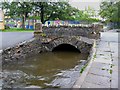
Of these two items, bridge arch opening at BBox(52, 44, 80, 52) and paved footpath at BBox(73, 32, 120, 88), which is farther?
bridge arch opening at BBox(52, 44, 80, 52)

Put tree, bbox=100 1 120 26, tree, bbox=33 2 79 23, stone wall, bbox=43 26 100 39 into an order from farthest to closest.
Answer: tree, bbox=100 1 120 26 < tree, bbox=33 2 79 23 < stone wall, bbox=43 26 100 39

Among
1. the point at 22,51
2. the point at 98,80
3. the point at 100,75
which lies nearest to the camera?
the point at 98,80

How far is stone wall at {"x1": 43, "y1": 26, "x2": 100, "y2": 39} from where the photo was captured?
63.6ft

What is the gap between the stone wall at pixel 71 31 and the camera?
63.6 ft

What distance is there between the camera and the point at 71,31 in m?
19.6

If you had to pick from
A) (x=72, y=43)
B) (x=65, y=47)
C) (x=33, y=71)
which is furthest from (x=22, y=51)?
(x=65, y=47)

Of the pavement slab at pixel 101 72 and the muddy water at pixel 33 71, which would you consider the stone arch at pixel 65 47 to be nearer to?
the muddy water at pixel 33 71

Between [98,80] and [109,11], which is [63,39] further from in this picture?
[109,11]

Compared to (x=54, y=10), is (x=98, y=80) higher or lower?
lower

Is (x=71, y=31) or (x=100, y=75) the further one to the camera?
(x=71, y=31)

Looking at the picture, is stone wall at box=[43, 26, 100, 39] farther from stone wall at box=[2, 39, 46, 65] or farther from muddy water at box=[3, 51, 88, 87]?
muddy water at box=[3, 51, 88, 87]

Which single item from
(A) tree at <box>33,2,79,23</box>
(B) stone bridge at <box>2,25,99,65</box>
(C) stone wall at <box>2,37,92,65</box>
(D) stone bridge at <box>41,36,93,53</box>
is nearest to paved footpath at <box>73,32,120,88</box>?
(C) stone wall at <box>2,37,92,65</box>

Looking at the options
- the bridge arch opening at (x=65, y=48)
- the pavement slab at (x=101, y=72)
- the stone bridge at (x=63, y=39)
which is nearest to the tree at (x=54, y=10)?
the bridge arch opening at (x=65, y=48)

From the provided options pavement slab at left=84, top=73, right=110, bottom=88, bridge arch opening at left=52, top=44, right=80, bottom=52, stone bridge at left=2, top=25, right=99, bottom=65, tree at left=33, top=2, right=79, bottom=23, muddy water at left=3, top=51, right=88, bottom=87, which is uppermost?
tree at left=33, top=2, right=79, bottom=23
